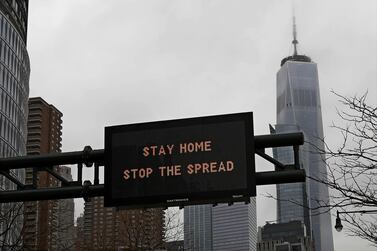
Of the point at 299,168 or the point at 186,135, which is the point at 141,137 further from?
the point at 299,168

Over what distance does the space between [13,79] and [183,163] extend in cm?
7465

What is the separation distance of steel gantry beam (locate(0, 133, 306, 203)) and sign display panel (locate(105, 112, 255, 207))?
36cm

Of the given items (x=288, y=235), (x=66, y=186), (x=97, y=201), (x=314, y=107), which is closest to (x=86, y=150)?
(x=66, y=186)

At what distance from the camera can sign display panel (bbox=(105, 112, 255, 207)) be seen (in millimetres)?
13438

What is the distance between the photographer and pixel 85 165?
14.7m

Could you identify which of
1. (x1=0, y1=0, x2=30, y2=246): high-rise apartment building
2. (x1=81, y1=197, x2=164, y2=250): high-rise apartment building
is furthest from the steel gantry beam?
(x1=0, y1=0, x2=30, y2=246): high-rise apartment building

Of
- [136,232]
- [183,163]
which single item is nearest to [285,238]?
[136,232]

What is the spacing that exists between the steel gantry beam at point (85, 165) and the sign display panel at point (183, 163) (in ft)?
1.17

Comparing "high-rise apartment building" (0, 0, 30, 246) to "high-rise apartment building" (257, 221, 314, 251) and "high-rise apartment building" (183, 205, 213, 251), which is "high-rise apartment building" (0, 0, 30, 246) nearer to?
"high-rise apartment building" (183, 205, 213, 251)

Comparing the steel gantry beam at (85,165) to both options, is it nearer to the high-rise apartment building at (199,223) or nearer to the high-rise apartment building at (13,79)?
the high-rise apartment building at (13,79)

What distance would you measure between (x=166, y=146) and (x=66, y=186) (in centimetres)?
252

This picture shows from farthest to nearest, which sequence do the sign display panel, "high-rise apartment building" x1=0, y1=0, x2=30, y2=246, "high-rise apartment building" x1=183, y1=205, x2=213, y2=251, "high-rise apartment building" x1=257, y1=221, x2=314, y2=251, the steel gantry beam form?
"high-rise apartment building" x1=257, y1=221, x2=314, y2=251
"high-rise apartment building" x1=183, y1=205, x2=213, y2=251
"high-rise apartment building" x1=0, y1=0, x2=30, y2=246
the steel gantry beam
the sign display panel

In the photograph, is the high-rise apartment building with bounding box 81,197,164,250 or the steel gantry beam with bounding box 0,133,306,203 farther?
the high-rise apartment building with bounding box 81,197,164,250

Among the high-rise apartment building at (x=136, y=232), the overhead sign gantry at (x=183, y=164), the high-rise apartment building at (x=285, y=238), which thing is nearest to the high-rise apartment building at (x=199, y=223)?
the high-rise apartment building at (x=285, y=238)
